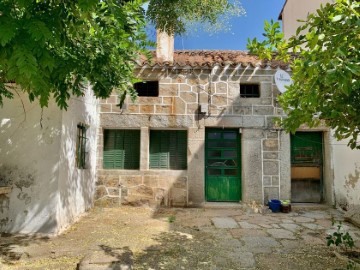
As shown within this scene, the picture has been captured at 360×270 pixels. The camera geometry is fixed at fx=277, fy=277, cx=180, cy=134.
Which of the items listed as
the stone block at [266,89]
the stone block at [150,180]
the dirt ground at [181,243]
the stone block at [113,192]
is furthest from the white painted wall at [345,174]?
the stone block at [113,192]

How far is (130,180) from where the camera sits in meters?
7.59

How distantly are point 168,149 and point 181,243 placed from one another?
11.6 ft

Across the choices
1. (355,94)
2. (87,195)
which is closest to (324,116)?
(355,94)

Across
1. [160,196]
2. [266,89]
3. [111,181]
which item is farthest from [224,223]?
[266,89]

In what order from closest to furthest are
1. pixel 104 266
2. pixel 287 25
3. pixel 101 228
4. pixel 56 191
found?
pixel 104 266 → pixel 56 191 → pixel 101 228 → pixel 287 25

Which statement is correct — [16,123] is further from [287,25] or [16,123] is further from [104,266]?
[287,25]

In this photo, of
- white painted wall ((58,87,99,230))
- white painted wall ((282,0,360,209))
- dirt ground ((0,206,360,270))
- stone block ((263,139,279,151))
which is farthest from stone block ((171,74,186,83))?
dirt ground ((0,206,360,270))

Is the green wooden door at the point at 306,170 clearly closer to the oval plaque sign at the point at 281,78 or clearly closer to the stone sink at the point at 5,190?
the oval plaque sign at the point at 281,78

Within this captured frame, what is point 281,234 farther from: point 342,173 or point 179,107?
point 179,107

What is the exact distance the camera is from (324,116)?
3223 mm

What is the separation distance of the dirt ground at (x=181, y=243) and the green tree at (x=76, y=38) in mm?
2091

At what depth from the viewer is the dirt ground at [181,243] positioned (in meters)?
3.75

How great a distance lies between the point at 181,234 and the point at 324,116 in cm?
329

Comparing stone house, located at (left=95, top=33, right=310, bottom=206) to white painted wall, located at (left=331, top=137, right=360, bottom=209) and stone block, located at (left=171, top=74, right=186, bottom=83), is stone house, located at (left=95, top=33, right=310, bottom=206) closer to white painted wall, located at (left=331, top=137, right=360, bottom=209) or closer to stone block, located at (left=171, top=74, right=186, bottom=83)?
stone block, located at (left=171, top=74, right=186, bottom=83)
